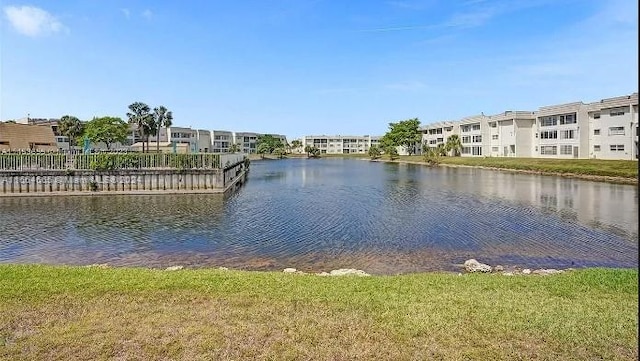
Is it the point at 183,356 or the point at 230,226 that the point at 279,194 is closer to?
the point at 230,226

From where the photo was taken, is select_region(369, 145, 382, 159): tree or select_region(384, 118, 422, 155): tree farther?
select_region(369, 145, 382, 159): tree

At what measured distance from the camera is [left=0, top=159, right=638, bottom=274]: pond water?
19.2 metres

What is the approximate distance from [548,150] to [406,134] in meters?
58.9

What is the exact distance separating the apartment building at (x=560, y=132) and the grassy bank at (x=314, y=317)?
184ft

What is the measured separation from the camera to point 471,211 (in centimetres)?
3347

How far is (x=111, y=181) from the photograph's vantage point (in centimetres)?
4434

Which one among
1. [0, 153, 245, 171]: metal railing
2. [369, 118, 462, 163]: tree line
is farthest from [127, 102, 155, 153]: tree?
[369, 118, 462, 163]: tree line

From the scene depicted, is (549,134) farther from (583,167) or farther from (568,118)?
(583,167)

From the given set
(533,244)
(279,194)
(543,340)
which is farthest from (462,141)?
(543,340)

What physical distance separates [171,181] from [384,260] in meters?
32.6

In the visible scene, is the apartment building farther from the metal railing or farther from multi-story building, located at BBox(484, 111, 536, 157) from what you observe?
the metal railing

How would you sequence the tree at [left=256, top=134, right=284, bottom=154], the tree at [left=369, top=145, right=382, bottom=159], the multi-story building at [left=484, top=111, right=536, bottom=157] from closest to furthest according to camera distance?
the multi-story building at [left=484, top=111, right=536, bottom=157] → the tree at [left=369, top=145, right=382, bottom=159] → the tree at [left=256, top=134, right=284, bottom=154]

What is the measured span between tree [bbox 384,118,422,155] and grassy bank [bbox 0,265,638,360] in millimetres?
133630

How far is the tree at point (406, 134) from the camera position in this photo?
14262 cm
